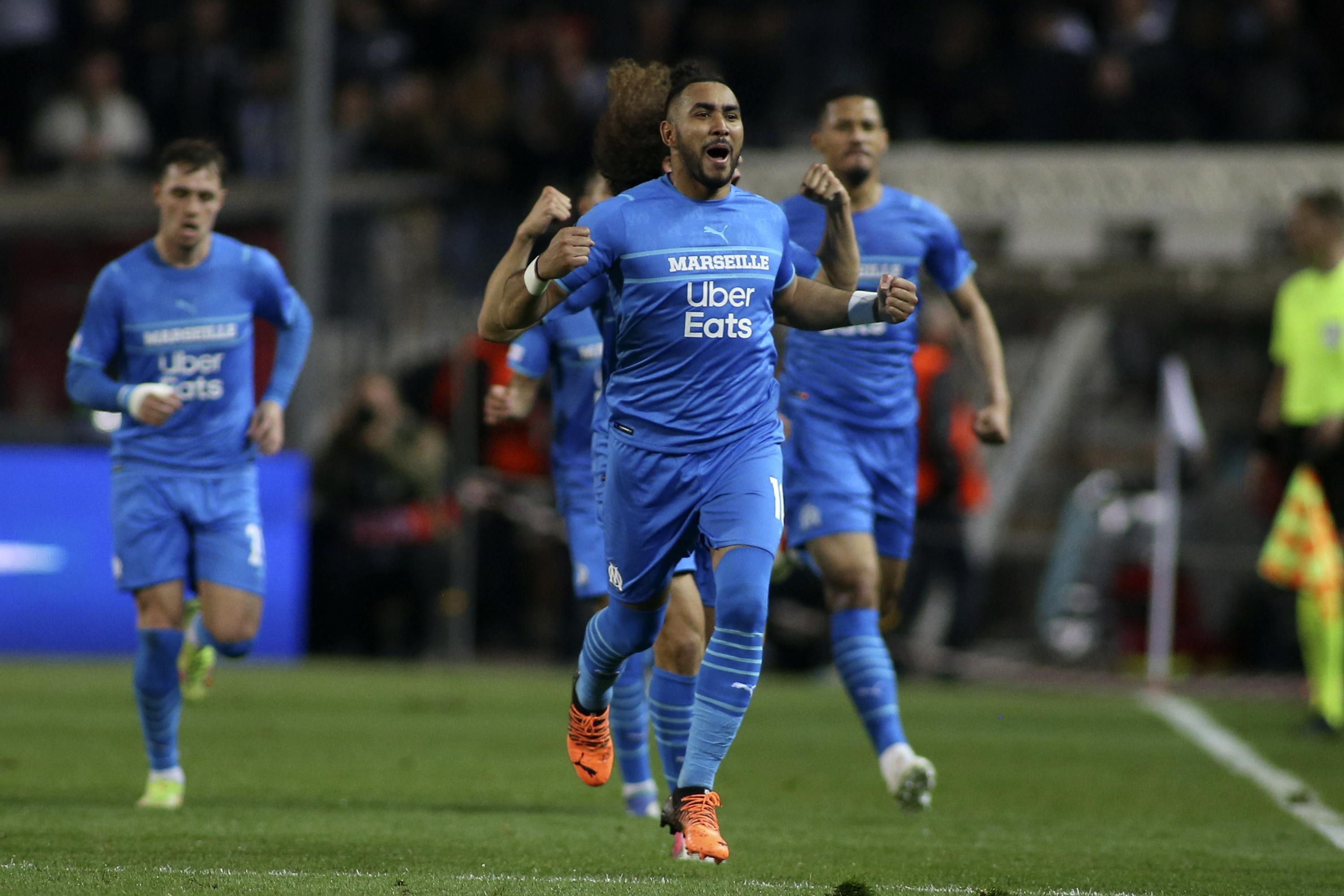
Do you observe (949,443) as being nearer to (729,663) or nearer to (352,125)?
(352,125)

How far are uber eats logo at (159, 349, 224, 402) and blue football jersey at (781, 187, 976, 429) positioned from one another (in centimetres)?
234

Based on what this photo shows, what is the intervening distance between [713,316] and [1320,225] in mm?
6340

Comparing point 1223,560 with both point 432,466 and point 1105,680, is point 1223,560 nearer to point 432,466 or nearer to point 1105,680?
point 1105,680

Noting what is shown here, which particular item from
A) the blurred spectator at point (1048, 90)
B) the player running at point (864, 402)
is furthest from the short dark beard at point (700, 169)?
the blurred spectator at point (1048, 90)

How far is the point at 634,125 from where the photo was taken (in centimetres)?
664

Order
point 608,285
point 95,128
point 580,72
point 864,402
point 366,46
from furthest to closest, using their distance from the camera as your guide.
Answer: point 366,46
point 95,128
point 580,72
point 864,402
point 608,285

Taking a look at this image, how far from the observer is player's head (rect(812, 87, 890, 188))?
8.12 metres

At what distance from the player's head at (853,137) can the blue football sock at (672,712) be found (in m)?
2.24

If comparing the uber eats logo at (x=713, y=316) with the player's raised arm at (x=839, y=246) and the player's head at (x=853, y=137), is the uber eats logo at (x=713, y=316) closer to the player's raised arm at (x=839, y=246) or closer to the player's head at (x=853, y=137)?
the player's raised arm at (x=839, y=246)

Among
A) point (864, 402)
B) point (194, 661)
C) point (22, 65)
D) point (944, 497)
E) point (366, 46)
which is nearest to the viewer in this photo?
point (864, 402)

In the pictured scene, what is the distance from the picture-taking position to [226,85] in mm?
19859

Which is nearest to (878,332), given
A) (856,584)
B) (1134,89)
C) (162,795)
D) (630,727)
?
(856,584)

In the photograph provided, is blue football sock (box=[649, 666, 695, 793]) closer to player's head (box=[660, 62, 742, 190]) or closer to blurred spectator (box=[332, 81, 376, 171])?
player's head (box=[660, 62, 742, 190])

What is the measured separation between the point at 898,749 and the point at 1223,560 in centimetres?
945
